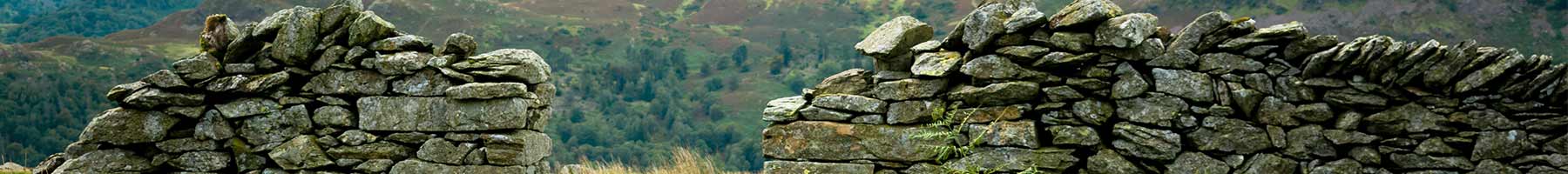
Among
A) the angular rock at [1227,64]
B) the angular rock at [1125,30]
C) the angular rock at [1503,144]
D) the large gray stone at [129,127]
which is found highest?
the angular rock at [1125,30]

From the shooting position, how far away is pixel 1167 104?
9.05 m

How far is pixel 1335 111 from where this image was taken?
8836mm

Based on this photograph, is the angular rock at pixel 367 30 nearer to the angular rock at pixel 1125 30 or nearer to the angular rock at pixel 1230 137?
the angular rock at pixel 1125 30

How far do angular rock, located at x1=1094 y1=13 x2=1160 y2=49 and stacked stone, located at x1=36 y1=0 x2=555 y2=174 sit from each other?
4.31 m

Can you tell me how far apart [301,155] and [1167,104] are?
6576 mm

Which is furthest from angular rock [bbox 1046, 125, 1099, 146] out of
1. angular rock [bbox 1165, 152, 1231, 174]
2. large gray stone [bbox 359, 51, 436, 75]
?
large gray stone [bbox 359, 51, 436, 75]

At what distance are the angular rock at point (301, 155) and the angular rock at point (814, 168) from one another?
3.46 m

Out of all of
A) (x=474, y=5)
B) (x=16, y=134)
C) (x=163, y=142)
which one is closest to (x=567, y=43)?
(x=474, y=5)

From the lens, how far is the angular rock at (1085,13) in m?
9.00

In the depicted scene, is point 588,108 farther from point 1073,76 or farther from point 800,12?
point 1073,76

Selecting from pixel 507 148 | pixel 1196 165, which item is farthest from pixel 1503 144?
pixel 507 148


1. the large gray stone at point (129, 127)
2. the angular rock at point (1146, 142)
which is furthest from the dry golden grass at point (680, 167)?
the angular rock at point (1146, 142)

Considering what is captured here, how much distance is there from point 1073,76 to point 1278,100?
1.43 metres

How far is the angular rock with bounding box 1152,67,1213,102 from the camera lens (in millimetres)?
8961
